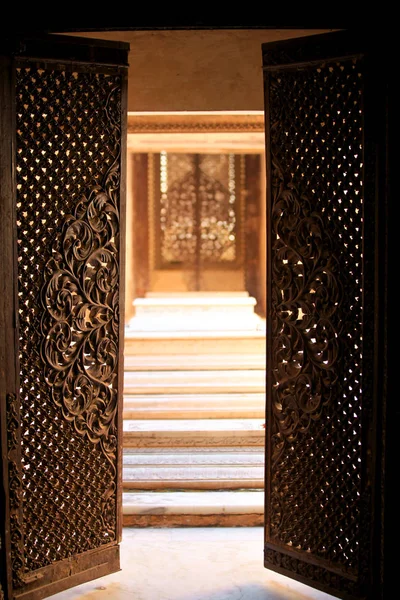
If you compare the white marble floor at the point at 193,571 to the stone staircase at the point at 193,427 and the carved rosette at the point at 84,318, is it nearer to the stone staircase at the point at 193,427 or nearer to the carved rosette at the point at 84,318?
the stone staircase at the point at 193,427

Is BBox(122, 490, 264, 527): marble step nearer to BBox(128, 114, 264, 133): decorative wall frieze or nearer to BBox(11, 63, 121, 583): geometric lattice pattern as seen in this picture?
BBox(11, 63, 121, 583): geometric lattice pattern

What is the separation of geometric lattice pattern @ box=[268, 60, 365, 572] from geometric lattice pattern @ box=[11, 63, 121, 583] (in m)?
0.66

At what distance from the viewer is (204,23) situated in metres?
2.78

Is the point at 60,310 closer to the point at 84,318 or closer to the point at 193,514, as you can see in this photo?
the point at 84,318

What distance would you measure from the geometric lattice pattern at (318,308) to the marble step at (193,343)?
9.78 ft

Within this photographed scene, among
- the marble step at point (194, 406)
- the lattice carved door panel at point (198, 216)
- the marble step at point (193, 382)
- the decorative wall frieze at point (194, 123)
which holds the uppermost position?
the decorative wall frieze at point (194, 123)

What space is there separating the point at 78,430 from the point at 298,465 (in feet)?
2.87

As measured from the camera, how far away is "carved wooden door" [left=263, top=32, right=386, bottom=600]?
9.05ft

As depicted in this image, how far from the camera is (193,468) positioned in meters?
4.13

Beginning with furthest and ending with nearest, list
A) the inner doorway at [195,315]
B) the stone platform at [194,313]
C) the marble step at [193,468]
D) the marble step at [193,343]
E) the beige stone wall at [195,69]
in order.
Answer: the stone platform at [194,313]
the marble step at [193,343]
the inner doorway at [195,315]
the marble step at [193,468]
the beige stone wall at [195,69]

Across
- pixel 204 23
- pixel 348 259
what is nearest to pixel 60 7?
pixel 204 23

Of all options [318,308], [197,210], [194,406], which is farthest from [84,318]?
[197,210]

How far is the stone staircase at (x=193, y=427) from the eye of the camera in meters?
3.75

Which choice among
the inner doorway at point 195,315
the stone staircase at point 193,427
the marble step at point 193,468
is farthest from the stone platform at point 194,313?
the marble step at point 193,468
